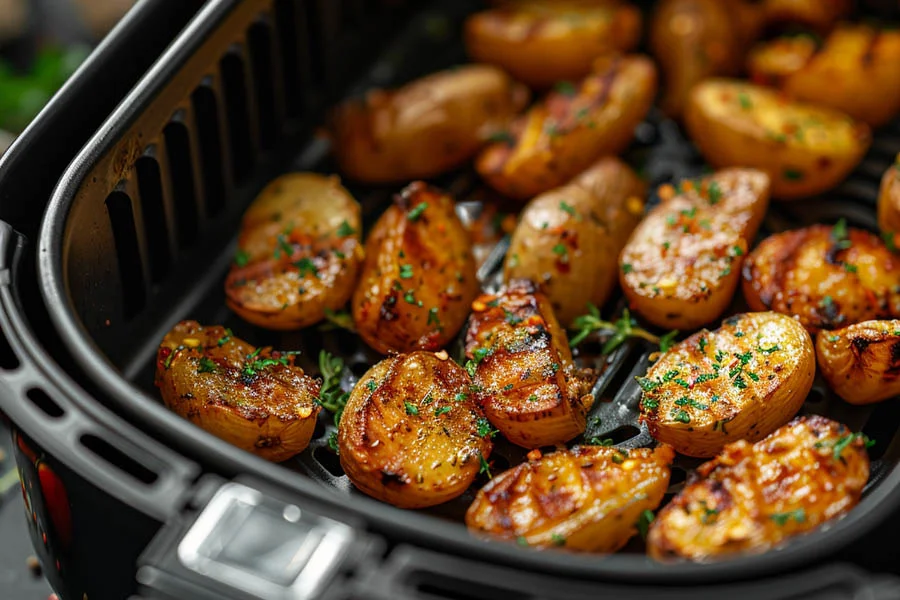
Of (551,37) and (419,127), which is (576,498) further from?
(551,37)

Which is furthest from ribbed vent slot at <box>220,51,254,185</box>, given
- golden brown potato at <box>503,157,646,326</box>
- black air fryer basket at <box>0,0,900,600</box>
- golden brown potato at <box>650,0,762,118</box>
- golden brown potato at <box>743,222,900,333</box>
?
golden brown potato at <box>743,222,900,333</box>

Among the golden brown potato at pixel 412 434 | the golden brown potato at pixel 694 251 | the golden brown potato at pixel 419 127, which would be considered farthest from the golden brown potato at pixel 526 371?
the golden brown potato at pixel 419 127

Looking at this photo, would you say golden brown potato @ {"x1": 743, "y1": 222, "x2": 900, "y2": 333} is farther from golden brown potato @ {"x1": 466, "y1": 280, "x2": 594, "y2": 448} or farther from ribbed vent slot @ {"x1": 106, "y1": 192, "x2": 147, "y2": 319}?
ribbed vent slot @ {"x1": 106, "y1": 192, "x2": 147, "y2": 319}

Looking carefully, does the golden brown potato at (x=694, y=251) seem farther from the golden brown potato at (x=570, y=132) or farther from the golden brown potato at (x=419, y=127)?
the golden brown potato at (x=419, y=127)

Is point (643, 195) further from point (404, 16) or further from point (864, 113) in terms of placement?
→ point (404, 16)

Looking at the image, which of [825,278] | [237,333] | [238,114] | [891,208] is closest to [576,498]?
[825,278]

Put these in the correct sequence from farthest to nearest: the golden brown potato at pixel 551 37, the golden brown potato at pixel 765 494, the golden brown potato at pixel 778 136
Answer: the golden brown potato at pixel 551 37 < the golden brown potato at pixel 778 136 < the golden brown potato at pixel 765 494

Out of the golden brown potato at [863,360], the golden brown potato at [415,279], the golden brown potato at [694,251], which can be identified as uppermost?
the golden brown potato at [415,279]

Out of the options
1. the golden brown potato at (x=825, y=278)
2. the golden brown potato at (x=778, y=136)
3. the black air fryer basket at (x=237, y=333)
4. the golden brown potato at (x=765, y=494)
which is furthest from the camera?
the golden brown potato at (x=778, y=136)
